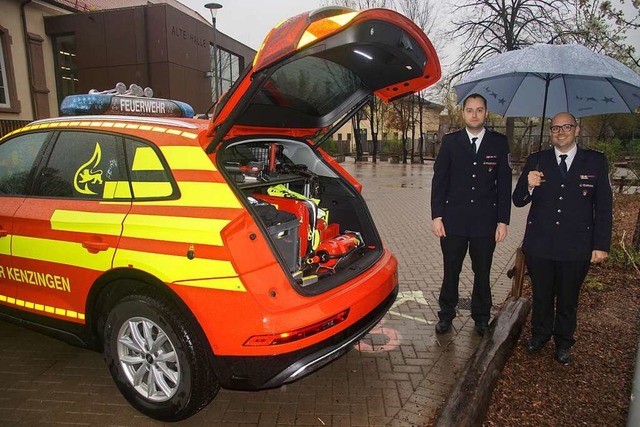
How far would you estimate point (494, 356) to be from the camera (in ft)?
9.18

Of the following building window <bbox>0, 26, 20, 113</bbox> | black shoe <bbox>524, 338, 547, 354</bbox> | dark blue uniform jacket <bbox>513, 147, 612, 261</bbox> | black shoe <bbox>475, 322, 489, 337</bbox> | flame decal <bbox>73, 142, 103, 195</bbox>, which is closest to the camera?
flame decal <bbox>73, 142, 103, 195</bbox>

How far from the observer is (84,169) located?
2779mm

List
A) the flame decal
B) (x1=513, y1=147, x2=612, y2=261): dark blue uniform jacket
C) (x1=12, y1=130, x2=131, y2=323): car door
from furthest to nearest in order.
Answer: (x1=513, y1=147, x2=612, y2=261): dark blue uniform jacket, the flame decal, (x1=12, y1=130, x2=131, y2=323): car door

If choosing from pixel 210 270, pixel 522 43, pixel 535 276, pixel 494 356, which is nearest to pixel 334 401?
pixel 494 356

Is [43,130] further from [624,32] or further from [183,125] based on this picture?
[624,32]

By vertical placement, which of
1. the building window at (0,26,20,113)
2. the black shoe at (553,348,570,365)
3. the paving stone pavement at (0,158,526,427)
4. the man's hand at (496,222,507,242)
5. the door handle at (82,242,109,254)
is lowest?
the paving stone pavement at (0,158,526,427)

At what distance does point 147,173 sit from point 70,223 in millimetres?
643

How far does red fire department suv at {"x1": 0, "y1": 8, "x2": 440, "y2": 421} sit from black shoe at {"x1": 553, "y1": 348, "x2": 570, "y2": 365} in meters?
1.35

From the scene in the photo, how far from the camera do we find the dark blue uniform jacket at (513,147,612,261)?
3012 mm

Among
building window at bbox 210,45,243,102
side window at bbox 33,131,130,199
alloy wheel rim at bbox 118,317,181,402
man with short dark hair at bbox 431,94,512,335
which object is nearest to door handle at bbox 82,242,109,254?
side window at bbox 33,131,130,199

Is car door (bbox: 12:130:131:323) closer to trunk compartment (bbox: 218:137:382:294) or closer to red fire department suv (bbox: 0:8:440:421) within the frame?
red fire department suv (bbox: 0:8:440:421)

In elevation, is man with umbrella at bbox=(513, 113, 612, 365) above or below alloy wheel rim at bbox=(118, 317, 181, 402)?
above

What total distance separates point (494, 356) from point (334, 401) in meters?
1.09

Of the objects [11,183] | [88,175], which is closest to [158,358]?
[88,175]
